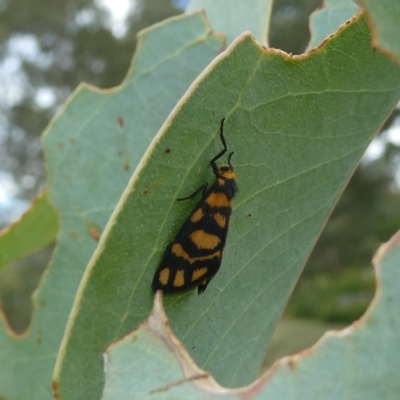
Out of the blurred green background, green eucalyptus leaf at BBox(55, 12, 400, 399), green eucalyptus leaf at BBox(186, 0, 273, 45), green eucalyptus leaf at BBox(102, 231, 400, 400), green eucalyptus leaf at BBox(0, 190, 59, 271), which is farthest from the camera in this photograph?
the blurred green background

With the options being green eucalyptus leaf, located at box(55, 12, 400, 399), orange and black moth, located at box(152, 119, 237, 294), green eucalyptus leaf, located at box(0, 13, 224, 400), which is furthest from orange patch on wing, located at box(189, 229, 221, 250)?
green eucalyptus leaf, located at box(0, 13, 224, 400)

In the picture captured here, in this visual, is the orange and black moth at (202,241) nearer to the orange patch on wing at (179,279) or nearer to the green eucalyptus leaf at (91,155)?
the orange patch on wing at (179,279)

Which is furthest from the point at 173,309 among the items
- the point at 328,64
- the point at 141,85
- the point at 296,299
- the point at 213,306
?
the point at 296,299

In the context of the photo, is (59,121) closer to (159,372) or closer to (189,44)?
(189,44)

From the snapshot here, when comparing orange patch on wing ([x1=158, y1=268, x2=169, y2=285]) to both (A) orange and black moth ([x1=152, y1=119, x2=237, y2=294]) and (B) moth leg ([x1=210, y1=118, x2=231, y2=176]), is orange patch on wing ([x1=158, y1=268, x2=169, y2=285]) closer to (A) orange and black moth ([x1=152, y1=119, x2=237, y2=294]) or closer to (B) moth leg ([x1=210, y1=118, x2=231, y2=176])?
(A) orange and black moth ([x1=152, y1=119, x2=237, y2=294])

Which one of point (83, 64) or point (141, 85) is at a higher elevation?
point (83, 64)

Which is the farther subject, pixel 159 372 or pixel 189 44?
pixel 189 44

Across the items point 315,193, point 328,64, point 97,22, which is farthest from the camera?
point 97,22
